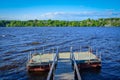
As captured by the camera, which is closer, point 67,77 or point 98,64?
point 67,77

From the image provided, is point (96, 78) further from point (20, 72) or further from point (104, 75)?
point (20, 72)

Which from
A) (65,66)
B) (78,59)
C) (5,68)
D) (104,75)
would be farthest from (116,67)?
(5,68)

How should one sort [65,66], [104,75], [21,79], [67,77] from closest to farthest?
[67,77] < [65,66] < [21,79] < [104,75]

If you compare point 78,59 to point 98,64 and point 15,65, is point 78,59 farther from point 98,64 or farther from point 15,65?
point 15,65

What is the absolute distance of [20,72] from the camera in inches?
950

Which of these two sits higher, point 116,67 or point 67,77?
point 67,77

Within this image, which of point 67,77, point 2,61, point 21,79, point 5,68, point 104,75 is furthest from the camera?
point 2,61

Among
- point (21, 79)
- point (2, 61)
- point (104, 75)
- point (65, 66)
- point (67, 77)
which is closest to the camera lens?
point (67, 77)

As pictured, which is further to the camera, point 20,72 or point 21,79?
point 20,72

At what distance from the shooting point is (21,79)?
70.8 feet

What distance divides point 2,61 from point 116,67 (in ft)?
50.8

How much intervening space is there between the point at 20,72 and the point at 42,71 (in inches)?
124

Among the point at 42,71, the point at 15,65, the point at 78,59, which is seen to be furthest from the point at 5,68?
the point at 78,59

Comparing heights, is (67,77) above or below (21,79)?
above
